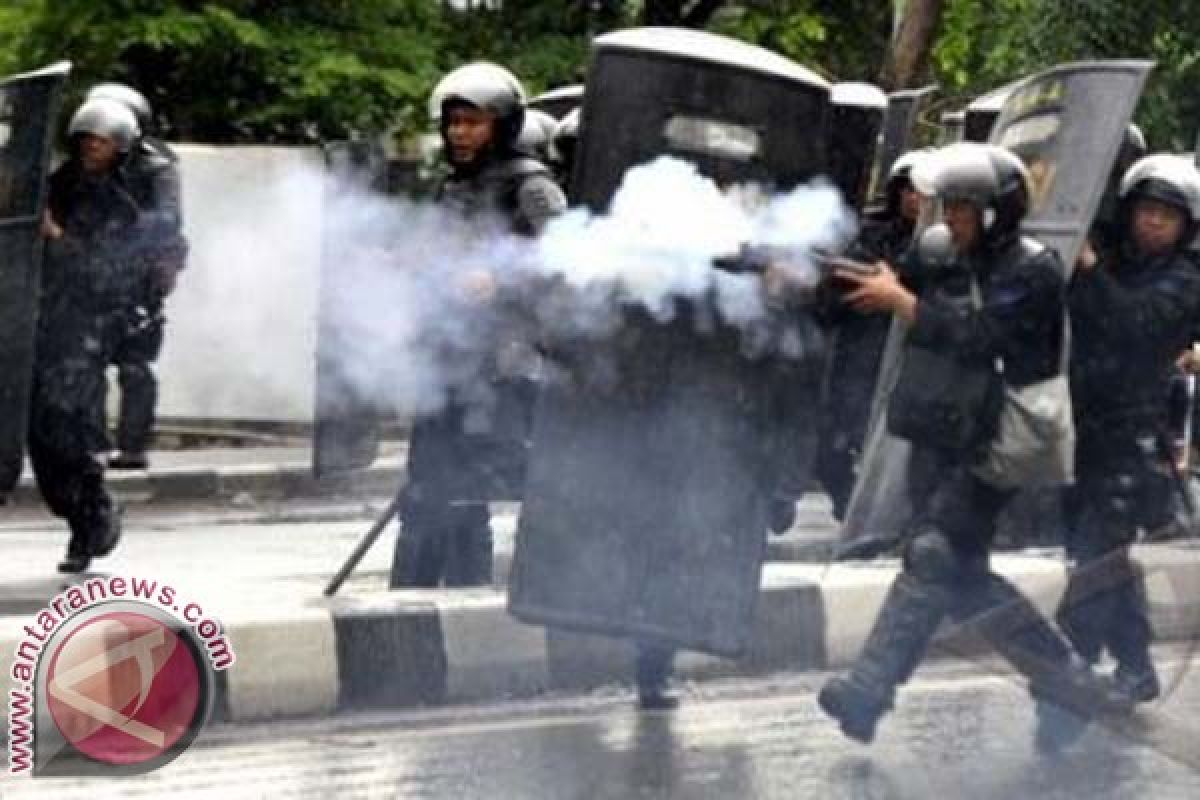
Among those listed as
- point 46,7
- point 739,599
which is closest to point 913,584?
point 739,599

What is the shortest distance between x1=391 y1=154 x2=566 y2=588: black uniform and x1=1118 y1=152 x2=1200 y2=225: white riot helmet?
148 cm

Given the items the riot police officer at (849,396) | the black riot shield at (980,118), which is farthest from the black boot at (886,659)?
the black riot shield at (980,118)

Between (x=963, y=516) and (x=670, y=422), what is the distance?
727mm

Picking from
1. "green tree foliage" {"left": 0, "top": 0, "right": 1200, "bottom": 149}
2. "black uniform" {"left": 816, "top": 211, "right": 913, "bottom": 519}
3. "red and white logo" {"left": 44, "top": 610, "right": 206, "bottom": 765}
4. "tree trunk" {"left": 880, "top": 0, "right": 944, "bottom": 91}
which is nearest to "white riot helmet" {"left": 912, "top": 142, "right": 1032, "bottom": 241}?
"red and white logo" {"left": 44, "top": 610, "right": 206, "bottom": 765}

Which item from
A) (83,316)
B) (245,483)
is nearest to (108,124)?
(83,316)

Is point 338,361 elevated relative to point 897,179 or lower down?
→ lower down

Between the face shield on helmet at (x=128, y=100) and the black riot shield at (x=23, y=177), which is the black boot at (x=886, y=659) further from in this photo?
the face shield on helmet at (x=128, y=100)

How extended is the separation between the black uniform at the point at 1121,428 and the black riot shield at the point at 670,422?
0.84 metres

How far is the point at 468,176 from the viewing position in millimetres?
7730

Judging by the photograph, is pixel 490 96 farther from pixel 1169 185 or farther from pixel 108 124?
pixel 108 124

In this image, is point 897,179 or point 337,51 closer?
point 897,179

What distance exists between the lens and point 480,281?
7.41 metres

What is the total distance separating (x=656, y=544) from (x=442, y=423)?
3.75 feet

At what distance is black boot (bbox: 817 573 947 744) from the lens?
6.62 metres
